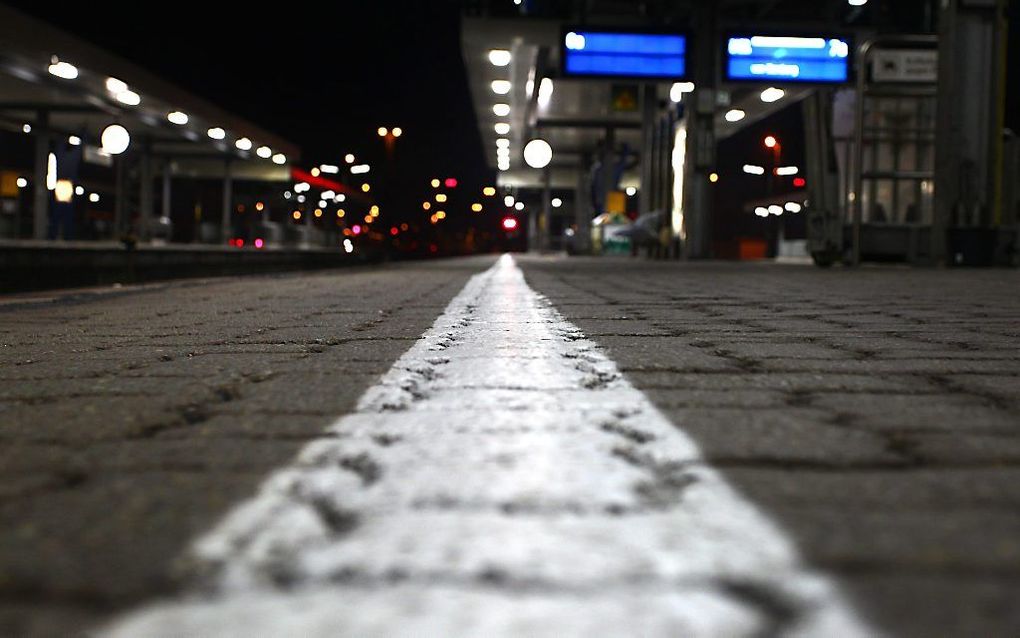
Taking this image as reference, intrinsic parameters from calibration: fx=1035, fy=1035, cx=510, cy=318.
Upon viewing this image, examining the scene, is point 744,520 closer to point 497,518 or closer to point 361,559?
point 497,518

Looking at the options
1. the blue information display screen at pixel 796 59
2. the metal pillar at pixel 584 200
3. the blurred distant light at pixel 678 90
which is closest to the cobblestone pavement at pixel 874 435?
the blue information display screen at pixel 796 59

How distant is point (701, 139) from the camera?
25531 millimetres

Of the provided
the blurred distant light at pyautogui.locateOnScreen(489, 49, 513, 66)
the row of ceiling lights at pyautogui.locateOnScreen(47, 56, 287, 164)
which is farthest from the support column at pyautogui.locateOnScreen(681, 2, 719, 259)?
the row of ceiling lights at pyautogui.locateOnScreen(47, 56, 287, 164)

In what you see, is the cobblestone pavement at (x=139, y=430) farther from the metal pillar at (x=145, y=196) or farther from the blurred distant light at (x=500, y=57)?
the metal pillar at (x=145, y=196)

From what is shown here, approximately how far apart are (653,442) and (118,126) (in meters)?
27.2

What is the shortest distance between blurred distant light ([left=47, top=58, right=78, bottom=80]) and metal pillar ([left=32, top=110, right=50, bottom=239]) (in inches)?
206

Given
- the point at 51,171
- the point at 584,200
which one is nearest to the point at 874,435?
the point at 51,171

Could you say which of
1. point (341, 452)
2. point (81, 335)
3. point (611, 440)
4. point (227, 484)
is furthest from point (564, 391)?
point (81, 335)

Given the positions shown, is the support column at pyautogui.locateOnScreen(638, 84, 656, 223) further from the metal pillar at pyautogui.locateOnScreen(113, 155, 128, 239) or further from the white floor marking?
the white floor marking

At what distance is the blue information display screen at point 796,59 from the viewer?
22.5m

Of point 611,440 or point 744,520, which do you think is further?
point 611,440

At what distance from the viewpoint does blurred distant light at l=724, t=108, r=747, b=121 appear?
32938 millimetres

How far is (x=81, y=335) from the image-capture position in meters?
5.05

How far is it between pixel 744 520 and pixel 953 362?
8.33ft
